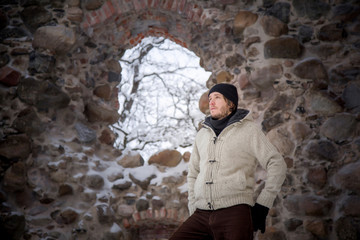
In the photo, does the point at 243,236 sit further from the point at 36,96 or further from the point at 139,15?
the point at 139,15

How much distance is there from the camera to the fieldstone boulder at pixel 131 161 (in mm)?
3908

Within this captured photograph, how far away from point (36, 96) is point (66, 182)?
1064mm

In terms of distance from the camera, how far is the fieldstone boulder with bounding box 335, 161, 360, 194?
9.15 ft

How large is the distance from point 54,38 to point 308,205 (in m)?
3.34

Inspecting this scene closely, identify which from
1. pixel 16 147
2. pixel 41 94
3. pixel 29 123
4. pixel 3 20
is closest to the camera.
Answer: pixel 16 147

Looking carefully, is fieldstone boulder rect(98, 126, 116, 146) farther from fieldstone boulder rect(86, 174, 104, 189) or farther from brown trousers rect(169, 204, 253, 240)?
brown trousers rect(169, 204, 253, 240)

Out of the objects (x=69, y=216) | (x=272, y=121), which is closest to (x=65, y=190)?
(x=69, y=216)

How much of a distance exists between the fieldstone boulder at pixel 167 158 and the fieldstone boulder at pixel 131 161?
0.50ft

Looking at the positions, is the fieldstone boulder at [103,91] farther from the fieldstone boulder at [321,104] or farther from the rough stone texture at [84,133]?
the fieldstone boulder at [321,104]

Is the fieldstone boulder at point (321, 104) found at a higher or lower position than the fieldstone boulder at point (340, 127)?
higher

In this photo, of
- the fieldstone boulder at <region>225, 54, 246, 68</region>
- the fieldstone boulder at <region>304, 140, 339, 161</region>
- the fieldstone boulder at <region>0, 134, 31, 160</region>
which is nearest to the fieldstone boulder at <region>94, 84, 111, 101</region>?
the fieldstone boulder at <region>0, 134, 31, 160</region>

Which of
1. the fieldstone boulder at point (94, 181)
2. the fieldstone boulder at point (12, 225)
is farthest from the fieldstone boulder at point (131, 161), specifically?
the fieldstone boulder at point (12, 225)

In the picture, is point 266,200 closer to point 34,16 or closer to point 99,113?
point 99,113

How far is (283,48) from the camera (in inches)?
131
